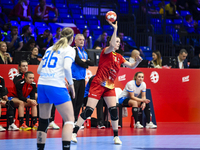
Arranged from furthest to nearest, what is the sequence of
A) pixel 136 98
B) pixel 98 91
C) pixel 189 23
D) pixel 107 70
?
pixel 189 23
pixel 136 98
pixel 107 70
pixel 98 91

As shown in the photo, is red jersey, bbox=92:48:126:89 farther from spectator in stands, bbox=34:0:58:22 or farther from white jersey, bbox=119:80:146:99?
spectator in stands, bbox=34:0:58:22

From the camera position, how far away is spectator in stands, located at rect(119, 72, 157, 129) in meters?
9.04

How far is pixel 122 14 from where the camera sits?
55.0 feet

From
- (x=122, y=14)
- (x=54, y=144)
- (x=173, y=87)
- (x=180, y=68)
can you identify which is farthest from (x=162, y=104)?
(x=122, y=14)

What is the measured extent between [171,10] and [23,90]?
38.9 feet

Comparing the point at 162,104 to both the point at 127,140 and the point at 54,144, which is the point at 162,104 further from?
the point at 54,144

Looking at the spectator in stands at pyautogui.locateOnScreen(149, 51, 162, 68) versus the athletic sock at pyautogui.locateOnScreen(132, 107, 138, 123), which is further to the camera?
the spectator in stands at pyautogui.locateOnScreen(149, 51, 162, 68)

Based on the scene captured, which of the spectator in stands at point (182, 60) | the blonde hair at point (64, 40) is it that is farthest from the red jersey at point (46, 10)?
the blonde hair at point (64, 40)

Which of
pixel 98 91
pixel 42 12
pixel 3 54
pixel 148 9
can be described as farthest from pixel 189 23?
pixel 98 91

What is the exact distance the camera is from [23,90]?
329 inches

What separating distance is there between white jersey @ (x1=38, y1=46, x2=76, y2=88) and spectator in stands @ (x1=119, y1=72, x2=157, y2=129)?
Answer: 199 inches

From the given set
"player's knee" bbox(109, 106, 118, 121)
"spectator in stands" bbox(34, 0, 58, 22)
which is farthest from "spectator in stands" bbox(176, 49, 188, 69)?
"player's knee" bbox(109, 106, 118, 121)

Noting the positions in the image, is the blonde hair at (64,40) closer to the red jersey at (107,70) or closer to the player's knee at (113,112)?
the red jersey at (107,70)

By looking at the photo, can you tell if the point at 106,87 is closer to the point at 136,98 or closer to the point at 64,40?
the point at 64,40
